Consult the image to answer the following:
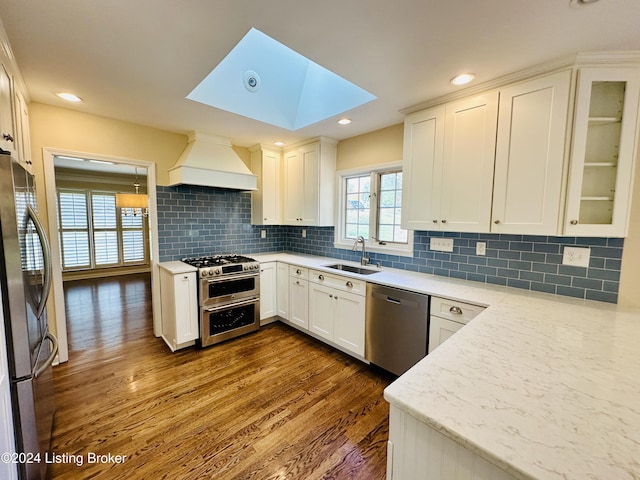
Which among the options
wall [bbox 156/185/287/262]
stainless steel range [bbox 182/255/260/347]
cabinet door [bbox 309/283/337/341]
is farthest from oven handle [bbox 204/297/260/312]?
wall [bbox 156/185/287/262]

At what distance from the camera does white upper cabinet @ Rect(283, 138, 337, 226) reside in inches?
131

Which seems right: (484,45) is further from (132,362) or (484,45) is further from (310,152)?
(132,362)

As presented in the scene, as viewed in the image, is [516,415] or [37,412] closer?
[516,415]

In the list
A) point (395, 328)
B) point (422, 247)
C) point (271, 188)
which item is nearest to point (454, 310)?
point (395, 328)

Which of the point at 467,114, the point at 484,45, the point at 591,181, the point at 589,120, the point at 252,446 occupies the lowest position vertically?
the point at 252,446

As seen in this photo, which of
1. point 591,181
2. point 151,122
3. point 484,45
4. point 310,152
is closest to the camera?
point 484,45

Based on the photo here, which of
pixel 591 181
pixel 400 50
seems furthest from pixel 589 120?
pixel 400 50

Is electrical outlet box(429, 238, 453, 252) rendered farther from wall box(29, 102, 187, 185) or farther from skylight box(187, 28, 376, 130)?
wall box(29, 102, 187, 185)

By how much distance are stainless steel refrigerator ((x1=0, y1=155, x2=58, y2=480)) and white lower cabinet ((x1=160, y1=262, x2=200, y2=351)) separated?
4.27 ft

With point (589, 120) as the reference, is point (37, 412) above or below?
below

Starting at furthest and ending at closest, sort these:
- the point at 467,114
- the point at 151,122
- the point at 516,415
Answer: the point at 151,122 → the point at 467,114 → the point at 516,415

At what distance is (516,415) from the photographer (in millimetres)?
751

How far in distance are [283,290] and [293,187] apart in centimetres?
140

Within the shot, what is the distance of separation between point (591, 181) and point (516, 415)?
1.79 metres
